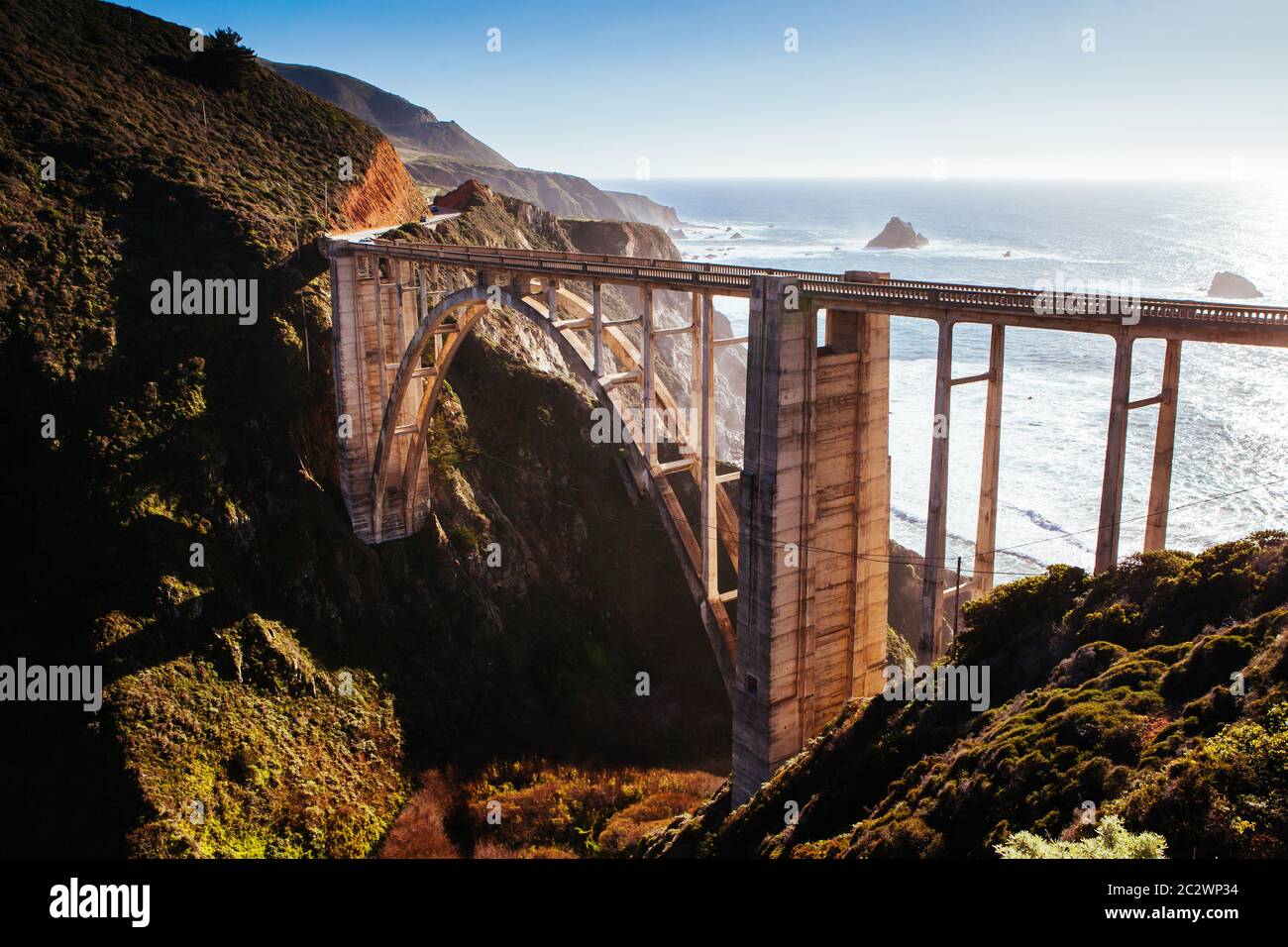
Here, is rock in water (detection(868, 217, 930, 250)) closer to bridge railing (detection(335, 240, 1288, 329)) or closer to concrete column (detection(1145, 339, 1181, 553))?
bridge railing (detection(335, 240, 1288, 329))

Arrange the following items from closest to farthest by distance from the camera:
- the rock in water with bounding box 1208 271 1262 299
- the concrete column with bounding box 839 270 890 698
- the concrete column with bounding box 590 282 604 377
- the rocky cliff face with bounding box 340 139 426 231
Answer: the concrete column with bounding box 839 270 890 698, the concrete column with bounding box 590 282 604 377, the rocky cliff face with bounding box 340 139 426 231, the rock in water with bounding box 1208 271 1262 299

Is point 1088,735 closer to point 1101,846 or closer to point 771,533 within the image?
point 1101,846

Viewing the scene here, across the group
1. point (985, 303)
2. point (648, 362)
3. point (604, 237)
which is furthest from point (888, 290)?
point (604, 237)

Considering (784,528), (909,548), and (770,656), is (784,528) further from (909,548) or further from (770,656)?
(909,548)

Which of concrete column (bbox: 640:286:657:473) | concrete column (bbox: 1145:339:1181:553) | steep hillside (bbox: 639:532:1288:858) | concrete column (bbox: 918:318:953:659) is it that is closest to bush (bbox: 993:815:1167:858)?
steep hillside (bbox: 639:532:1288:858)

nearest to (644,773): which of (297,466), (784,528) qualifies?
(784,528)

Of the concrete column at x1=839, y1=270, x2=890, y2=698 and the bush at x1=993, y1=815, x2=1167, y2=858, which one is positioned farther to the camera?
→ the concrete column at x1=839, y1=270, x2=890, y2=698

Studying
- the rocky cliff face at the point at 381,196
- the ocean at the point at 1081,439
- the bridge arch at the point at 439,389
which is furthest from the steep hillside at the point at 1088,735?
the rocky cliff face at the point at 381,196
